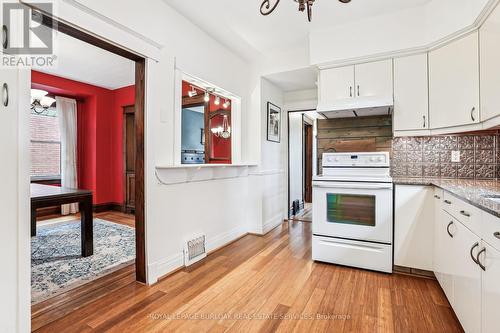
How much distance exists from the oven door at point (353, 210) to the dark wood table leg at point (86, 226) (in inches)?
99.6

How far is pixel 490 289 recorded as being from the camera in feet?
3.83

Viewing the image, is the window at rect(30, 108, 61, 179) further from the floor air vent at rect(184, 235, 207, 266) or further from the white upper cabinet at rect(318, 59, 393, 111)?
the white upper cabinet at rect(318, 59, 393, 111)

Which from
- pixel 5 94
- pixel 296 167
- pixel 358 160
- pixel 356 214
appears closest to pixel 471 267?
pixel 356 214

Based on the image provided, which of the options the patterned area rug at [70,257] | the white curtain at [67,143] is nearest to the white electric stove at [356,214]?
the patterned area rug at [70,257]

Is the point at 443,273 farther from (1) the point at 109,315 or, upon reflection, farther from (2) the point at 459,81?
(1) the point at 109,315

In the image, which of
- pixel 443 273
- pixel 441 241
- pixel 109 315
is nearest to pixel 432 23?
pixel 441 241

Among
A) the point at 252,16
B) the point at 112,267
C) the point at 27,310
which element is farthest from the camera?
the point at 252,16

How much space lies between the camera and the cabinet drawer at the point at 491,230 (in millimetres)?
1088

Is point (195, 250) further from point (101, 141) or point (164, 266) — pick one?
point (101, 141)

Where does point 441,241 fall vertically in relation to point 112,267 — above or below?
above

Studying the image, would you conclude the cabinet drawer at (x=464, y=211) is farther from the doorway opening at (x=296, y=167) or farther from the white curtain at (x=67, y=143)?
the white curtain at (x=67, y=143)

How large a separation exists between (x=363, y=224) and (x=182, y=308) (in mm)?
1849

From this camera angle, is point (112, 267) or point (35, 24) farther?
point (112, 267)

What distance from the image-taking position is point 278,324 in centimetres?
170
